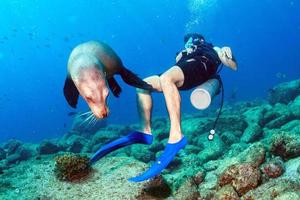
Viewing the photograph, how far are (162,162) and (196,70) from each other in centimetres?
210

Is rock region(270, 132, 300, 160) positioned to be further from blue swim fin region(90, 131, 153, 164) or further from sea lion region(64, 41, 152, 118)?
sea lion region(64, 41, 152, 118)

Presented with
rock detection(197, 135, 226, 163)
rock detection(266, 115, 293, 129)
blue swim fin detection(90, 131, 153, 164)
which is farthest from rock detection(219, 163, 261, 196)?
rock detection(266, 115, 293, 129)

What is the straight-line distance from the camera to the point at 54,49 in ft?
545

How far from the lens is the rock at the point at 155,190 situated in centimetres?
662

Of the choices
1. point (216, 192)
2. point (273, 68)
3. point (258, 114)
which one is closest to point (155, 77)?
point (216, 192)

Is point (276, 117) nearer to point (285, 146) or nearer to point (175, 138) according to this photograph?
point (285, 146)

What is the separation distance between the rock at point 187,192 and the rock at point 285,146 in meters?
1.85

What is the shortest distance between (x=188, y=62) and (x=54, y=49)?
167 meters

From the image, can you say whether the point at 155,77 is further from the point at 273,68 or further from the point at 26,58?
the point at 26,58

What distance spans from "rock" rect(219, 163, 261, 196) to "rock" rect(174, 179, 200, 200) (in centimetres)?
53

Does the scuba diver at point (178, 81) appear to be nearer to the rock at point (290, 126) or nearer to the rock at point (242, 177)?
the rock at point (242, 177)

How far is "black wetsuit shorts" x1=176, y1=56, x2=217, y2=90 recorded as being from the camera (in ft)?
23.0

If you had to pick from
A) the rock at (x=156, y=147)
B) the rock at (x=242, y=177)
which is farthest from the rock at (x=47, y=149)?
the rock at (x=242, y=177)

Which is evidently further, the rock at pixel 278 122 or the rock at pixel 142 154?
the rock at pixel 278 122
